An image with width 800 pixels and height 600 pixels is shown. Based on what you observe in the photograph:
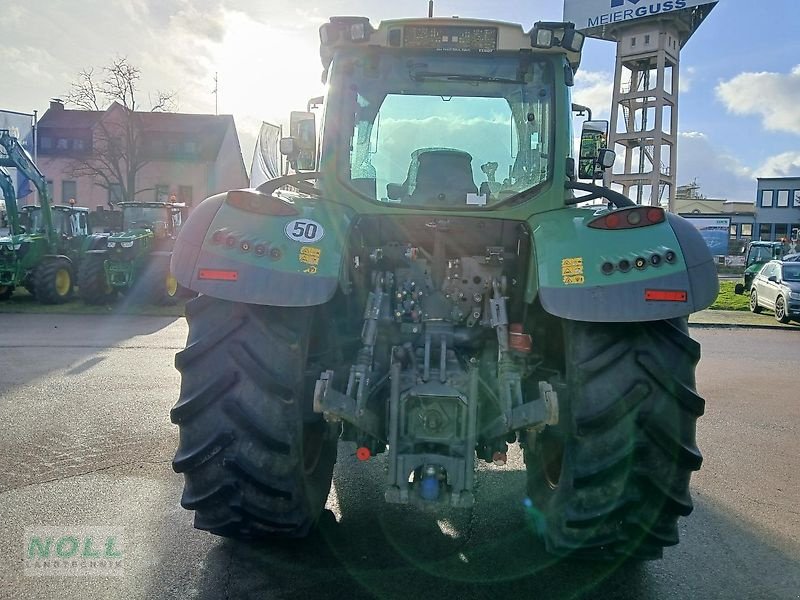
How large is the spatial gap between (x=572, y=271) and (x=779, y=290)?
50.6ft

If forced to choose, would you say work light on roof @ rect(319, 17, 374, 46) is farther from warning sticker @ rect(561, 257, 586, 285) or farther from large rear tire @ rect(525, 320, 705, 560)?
large rear tire @ rect(525, 320, 705, 560)

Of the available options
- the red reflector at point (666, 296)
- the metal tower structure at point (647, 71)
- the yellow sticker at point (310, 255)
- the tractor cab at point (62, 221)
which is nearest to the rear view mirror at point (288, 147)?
the yellow sticker at point (310, 255)

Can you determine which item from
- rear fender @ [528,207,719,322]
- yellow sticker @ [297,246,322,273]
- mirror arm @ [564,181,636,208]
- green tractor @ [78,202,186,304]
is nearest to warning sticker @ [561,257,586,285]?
rear fender @ [528,207,719,322]

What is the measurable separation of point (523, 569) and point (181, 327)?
1013cm

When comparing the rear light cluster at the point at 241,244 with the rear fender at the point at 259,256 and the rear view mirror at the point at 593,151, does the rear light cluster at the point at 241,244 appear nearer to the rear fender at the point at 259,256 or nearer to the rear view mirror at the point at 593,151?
the rear fender at the point at 259,256

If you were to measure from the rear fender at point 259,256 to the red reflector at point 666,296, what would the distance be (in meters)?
1.34

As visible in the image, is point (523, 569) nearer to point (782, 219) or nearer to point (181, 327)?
point (181, 327)

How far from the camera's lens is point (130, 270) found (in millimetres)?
14984

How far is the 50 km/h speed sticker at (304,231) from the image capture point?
309 centimetres

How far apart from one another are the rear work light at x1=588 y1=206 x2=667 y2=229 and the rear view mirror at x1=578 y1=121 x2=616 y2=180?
3.29ft

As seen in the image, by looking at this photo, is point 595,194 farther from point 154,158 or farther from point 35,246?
point 154,158

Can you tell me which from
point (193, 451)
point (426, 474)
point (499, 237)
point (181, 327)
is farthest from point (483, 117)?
point (181, 327)

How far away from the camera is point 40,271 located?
1489cm

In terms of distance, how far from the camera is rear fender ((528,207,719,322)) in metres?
2.88
